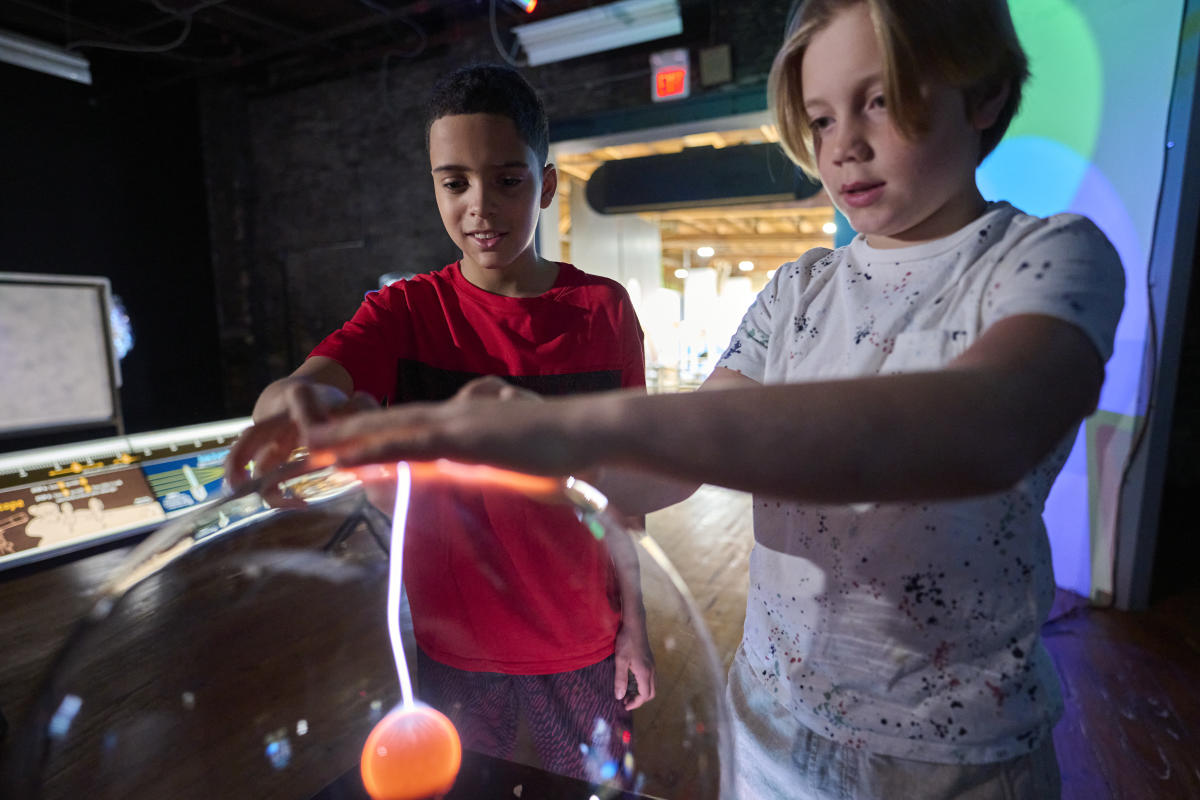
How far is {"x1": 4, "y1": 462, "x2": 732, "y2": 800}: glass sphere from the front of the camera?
1.26ft

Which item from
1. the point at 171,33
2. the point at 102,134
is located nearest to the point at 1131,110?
the point at 171,33

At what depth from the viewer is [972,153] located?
472 mm

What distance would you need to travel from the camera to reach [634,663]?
1.74 ft

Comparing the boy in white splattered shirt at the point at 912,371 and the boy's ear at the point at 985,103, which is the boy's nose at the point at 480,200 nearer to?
the boy in white splattered shirt at the point at 912,371

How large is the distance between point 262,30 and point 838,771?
5.18 m

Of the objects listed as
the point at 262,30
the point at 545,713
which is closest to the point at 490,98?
the point at 545,713

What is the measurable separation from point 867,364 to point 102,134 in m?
5.64

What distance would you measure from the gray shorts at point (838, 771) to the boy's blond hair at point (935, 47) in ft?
1.48

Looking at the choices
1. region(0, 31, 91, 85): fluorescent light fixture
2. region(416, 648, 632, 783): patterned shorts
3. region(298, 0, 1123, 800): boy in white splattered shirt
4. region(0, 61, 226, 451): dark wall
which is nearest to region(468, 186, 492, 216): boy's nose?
region(298, 0, 1123, 800): boy in white splattered shirt

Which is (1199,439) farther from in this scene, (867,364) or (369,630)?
(369,630)

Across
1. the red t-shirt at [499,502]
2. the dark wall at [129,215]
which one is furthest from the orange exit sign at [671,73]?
the dark wall at [129,215]

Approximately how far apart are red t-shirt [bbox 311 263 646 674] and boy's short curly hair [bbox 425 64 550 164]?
7.5 inches

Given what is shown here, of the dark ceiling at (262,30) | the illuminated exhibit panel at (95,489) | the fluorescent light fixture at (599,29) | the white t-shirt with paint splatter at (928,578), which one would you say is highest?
the dark ceiling at (262,30)

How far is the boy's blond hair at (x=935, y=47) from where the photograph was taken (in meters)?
0.42
